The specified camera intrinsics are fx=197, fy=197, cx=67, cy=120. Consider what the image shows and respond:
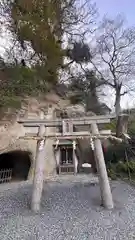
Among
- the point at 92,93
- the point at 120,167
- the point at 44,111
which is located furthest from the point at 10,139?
the point at 92,93

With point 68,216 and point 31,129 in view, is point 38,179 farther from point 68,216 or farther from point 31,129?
point 31,129

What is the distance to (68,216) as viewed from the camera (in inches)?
197

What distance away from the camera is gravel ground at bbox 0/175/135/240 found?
4191 millimetres

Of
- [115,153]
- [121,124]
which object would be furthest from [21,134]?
[121,124]

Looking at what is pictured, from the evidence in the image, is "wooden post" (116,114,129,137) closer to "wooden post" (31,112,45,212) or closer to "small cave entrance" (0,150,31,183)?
"wooden post" (31,112,45,212)

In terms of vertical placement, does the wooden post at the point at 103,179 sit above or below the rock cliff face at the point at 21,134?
below

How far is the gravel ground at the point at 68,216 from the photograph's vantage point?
13.8 feet

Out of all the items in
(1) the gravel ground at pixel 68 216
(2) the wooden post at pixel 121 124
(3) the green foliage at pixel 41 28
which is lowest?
(1) the gravel ground at pixel 68 216

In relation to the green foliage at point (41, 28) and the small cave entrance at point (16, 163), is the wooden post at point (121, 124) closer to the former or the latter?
the small cave entrance at point (16, 163)

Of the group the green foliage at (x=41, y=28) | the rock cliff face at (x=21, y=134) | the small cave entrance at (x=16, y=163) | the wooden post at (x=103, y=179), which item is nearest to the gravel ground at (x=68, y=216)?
the wooden post at (x=103, y=179)

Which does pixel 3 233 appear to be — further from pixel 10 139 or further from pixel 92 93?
pixel 92 93

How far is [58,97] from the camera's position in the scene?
13703mm

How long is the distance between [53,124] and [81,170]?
15.6ft

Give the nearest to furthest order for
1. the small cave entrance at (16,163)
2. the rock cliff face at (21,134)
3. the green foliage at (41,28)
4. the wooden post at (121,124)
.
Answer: the wooden post at (121,124)
the rock cliff face at (21,134)
the small cave entrance at (16,163)
the green foliage at (41,28)
